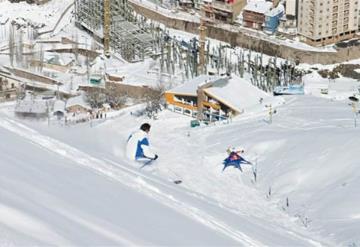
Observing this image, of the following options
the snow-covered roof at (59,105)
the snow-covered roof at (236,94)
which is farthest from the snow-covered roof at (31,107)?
the snow-covered roof at (236,94)

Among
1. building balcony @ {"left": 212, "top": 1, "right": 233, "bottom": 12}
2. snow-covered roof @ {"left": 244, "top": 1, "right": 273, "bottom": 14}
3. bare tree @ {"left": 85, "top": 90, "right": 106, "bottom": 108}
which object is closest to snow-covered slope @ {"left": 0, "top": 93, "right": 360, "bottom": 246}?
bare tree @ {"left": 85, "top": 90, "right": 106, "bottom": 108}

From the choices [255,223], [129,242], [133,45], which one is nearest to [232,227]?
[255,223]

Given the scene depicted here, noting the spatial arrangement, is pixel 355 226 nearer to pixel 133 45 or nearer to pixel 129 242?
pixel 129 242

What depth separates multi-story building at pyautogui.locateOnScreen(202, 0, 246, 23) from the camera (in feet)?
45.6

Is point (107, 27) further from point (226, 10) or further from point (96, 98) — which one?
point (96, 98)

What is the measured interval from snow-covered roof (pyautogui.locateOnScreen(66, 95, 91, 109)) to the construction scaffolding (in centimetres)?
249

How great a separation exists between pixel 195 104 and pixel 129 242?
19.7ft

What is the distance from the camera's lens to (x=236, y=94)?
23.9 ft

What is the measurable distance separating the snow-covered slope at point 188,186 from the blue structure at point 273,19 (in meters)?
8.31

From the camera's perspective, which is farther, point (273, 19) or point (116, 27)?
point (273, 19)

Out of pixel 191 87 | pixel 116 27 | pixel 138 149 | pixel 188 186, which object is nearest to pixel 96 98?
pixel 191 87

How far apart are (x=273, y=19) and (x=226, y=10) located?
3.53 feet

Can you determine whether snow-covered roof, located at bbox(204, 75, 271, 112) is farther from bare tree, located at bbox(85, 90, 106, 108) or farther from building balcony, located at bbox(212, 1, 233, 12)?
building balcony, located at bbox(212, 1, 233, 12)

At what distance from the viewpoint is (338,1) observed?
1331cm
